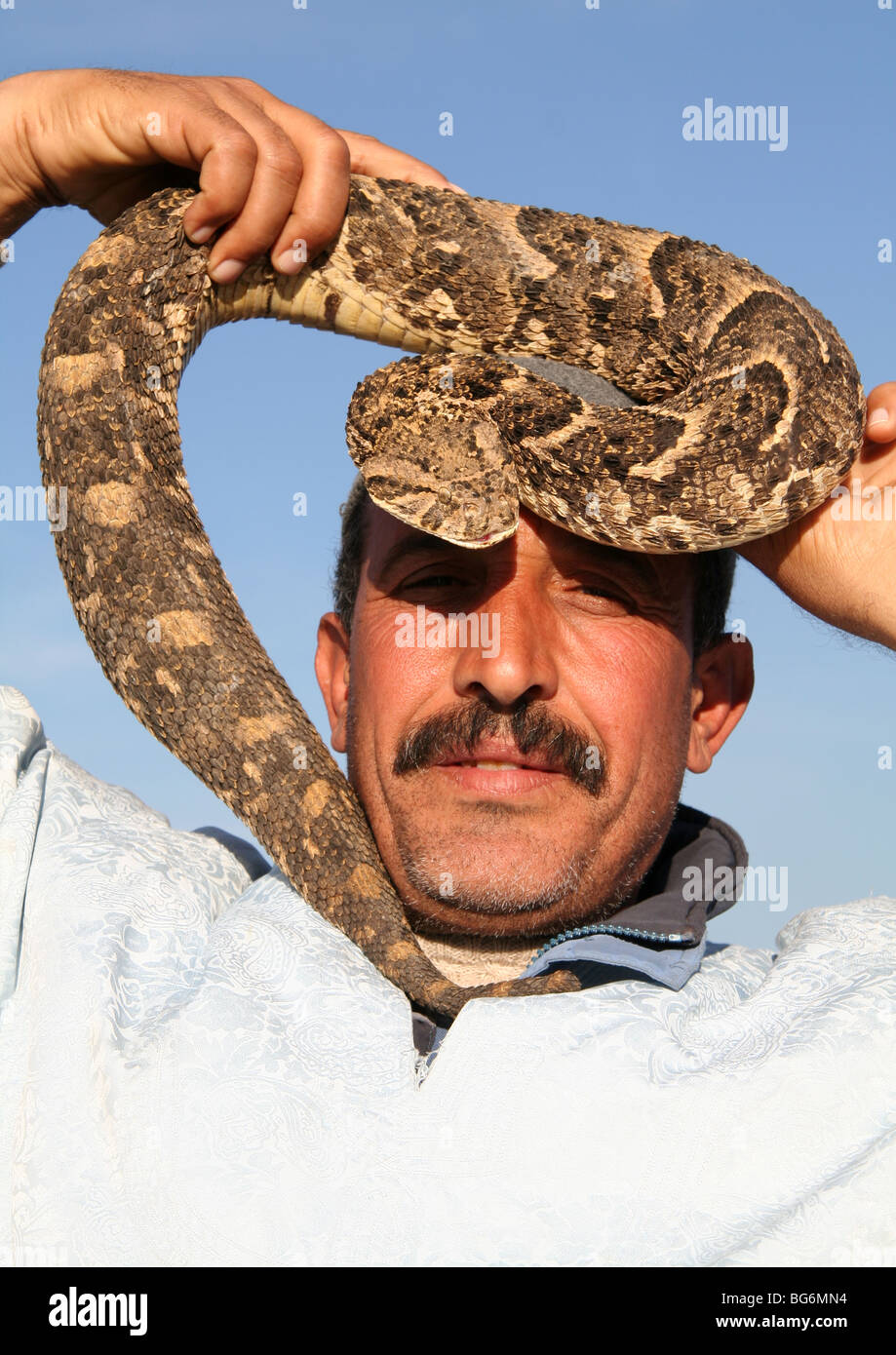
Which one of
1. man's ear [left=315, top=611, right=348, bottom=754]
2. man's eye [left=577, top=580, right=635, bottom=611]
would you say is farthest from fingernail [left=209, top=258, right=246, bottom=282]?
man's eye [left=577, top=580, right=635, bottom=611]

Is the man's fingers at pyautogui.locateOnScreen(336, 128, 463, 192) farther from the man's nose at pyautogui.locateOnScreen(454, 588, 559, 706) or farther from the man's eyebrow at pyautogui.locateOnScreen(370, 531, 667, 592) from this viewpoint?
the man's nose at pyautogui.locateOnScreen(454, 588, 559, 706)

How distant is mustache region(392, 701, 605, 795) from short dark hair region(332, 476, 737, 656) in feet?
2.65

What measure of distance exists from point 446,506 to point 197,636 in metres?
0.96

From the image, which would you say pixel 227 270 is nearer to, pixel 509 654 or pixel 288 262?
pixel 288 262

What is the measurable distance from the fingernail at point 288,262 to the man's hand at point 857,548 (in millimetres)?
1896

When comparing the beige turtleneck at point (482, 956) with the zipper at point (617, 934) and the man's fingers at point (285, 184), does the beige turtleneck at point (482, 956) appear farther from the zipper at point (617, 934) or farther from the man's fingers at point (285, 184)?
the man's fingers at point (285, 184)

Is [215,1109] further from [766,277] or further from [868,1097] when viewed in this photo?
[766,277]

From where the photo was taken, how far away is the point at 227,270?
163 inches

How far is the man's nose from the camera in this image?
148 inches

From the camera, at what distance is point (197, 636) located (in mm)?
4078

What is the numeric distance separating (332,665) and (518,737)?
1386mm

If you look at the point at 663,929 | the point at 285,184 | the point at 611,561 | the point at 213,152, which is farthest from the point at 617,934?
the point at 213,152

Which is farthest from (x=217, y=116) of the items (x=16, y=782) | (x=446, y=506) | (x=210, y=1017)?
(x=210, y=1017)

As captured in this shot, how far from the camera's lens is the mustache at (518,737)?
3.86 metres
